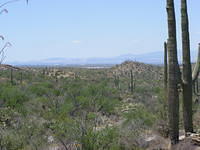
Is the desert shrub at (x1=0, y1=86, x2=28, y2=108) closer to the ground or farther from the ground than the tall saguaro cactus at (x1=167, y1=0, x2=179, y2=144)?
closer to the ground

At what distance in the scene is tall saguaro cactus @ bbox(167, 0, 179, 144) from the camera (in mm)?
9180

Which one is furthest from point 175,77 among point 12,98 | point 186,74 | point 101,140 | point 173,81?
point 12,98

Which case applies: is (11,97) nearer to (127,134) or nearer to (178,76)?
(127,134)

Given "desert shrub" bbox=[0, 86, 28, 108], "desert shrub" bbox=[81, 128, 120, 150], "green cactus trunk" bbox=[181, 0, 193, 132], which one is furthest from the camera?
"desert shrub" bbox=[0, 86, 28, 108]

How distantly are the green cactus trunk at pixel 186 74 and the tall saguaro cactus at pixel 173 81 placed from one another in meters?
0.41

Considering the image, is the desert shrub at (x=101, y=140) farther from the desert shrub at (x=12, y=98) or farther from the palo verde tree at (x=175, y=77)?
the desert shrub at (x=12, y=98)

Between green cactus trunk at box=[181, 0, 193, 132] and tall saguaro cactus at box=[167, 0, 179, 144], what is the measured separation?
411 mm

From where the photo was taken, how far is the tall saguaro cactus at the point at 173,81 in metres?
9.18

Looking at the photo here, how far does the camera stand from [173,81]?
9.17m

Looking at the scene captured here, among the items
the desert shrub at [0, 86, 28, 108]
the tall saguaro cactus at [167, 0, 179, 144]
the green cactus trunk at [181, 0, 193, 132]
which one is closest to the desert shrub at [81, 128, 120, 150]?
the tall saguaro cactus at [167, 0, 179, 144]

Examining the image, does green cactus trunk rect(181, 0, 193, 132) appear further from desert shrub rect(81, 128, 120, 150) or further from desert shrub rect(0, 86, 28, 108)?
desert shrub rect(0, 86, 28, 108)

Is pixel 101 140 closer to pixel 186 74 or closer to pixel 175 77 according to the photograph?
pixel 175 77

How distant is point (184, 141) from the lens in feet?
29.0

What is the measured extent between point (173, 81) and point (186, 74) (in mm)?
625
